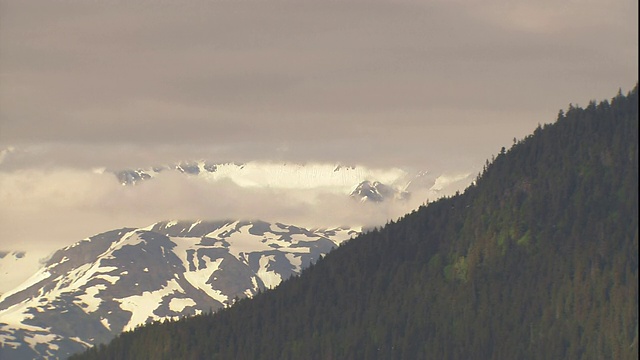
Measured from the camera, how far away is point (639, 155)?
91500 mm

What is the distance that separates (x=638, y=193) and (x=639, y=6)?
1076 cm

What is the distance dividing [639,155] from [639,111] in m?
2.72

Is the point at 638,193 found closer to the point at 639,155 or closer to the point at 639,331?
the point at 639,155

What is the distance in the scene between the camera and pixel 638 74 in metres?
91.2

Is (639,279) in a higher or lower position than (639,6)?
lower

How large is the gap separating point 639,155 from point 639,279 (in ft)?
23.7

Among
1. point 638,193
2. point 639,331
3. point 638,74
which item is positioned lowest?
point 639,331

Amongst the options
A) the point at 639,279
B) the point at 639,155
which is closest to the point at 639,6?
the point at 639,155

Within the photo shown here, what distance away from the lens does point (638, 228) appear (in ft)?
302

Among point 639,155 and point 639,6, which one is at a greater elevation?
point 639,6

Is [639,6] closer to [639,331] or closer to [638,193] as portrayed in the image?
[638,193]

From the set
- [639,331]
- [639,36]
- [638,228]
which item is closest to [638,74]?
[639,36]

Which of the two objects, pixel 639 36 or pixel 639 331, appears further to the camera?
pixel 639 331

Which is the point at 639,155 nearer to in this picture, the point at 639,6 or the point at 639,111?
the point at 639,111
